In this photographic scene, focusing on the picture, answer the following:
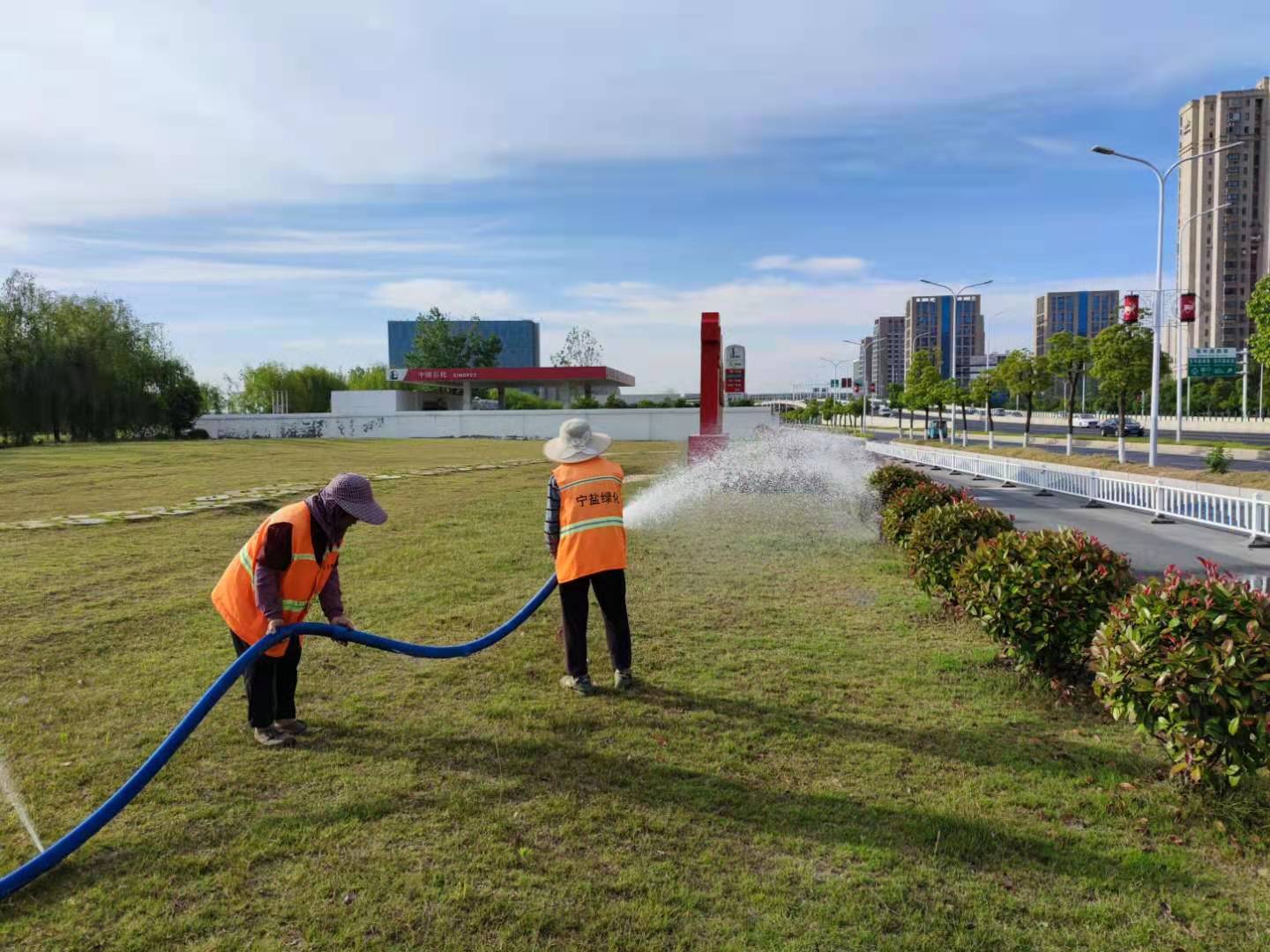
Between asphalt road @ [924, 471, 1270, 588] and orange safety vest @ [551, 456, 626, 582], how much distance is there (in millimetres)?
3992

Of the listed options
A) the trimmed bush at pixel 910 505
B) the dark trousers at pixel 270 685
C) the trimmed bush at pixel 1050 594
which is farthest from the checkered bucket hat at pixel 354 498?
the trimmed bush at pixel 910 505

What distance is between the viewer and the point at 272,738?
460cm

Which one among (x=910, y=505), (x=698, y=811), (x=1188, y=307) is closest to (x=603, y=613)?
(x=698, y=811)

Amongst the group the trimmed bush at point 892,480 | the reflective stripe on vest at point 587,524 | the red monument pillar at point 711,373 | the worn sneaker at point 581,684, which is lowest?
the worn sneaker at point 581,684

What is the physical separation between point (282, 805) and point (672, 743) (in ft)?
6.36

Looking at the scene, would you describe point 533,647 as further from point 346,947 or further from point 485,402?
point 485,402

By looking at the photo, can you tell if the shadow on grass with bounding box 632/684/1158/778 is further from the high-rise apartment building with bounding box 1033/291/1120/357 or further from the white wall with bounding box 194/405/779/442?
the high-rise apartment building with bounding box 1033/291/1120/357

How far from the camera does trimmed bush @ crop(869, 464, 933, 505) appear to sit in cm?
1172

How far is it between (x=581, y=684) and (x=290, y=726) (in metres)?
1.71

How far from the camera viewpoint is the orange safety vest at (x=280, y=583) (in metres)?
4.29

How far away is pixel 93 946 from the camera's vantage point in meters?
2.93

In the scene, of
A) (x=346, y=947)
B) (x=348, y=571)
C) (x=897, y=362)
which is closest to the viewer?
(x=346, y=947)

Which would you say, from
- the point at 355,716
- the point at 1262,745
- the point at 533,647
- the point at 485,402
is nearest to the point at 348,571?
the point at 533,647

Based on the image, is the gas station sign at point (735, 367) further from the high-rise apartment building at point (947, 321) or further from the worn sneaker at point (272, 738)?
the high-rise apartment building at point (947, 321)
